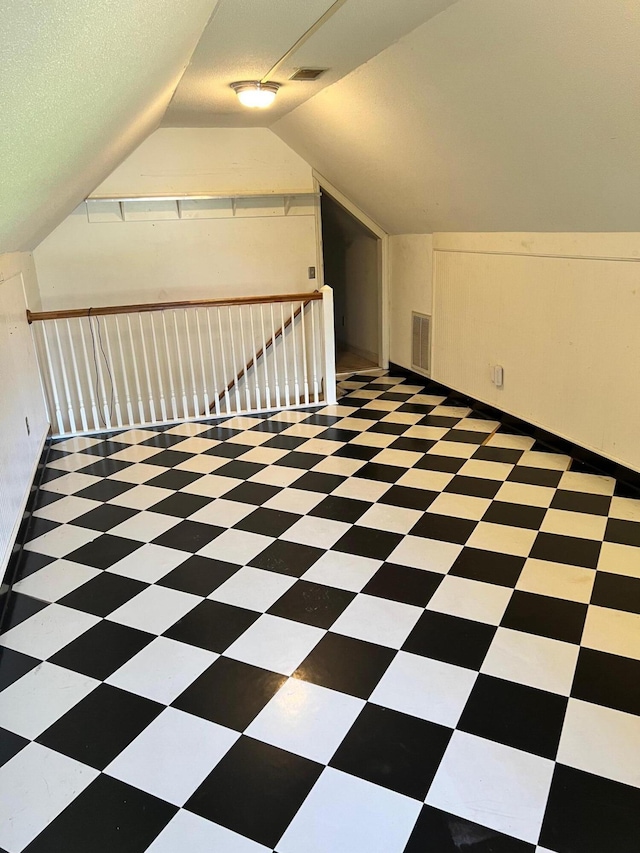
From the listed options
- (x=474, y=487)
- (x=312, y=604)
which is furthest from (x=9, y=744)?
(x=474, y=487)

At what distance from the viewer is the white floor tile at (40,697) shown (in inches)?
74.6

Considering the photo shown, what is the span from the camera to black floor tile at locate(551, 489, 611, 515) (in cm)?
313

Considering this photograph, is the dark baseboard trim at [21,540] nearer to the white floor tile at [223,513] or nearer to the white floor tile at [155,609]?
the white floor tile at [155,609]

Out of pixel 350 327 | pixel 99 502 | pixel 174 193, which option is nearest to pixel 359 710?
pixel 99 502

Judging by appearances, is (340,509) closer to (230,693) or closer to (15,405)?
(230,693)

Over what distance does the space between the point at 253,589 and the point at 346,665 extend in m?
0.61

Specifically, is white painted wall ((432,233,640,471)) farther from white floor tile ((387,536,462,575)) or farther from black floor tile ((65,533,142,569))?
black floor tile ((65,533,142,569))

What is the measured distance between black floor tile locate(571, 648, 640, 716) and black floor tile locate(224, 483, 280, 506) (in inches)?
71.8

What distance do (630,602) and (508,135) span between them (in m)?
2.29

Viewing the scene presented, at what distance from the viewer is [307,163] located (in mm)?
5906

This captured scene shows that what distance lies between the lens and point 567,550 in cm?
277

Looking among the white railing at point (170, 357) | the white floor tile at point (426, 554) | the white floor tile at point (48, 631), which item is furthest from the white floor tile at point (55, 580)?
the white railing at point (170, 357)

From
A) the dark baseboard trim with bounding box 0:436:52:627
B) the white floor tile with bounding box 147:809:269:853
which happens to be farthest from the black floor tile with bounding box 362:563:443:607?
the dark baseboard trim with bounding box 0:436:52:627

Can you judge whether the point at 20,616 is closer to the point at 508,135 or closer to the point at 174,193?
the point at 508,135
